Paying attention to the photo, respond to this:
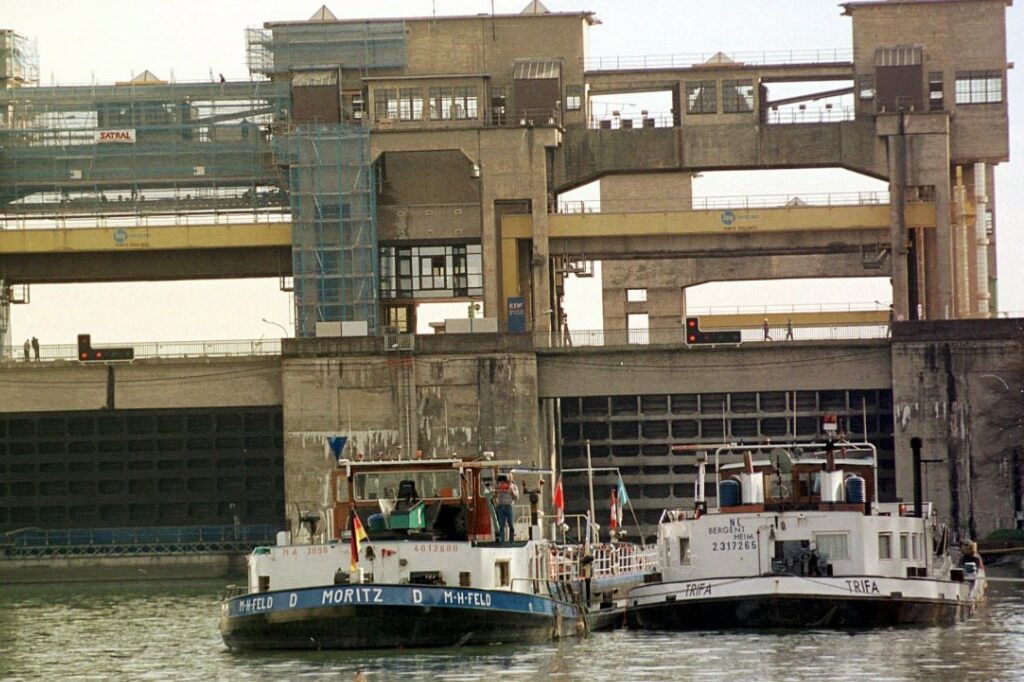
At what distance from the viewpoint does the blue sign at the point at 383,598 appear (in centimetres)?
4684

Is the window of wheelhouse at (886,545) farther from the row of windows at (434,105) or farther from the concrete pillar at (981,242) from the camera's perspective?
the concrete pillar at (981,242)

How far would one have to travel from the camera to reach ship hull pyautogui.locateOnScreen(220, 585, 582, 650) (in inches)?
1849

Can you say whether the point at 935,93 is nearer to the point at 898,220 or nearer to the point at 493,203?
the point at 898,220

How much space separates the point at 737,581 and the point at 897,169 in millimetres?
48852

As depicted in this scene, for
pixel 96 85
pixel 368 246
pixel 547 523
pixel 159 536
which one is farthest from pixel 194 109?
pixel 547 523

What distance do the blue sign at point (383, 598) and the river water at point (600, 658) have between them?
1.07 meters

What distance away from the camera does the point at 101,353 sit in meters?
99.2

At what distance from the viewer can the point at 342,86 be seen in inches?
3981

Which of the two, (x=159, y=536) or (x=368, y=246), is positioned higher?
(x=368, y=246)

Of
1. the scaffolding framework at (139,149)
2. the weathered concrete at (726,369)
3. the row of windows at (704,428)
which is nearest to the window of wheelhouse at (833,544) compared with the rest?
the weathered concrete at (726,369)

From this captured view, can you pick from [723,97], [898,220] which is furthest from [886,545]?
[723,97]

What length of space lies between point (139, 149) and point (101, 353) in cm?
997

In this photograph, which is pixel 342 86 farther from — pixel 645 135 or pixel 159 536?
pixel 159 536

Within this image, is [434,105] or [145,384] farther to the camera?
Answer: [434,105]
